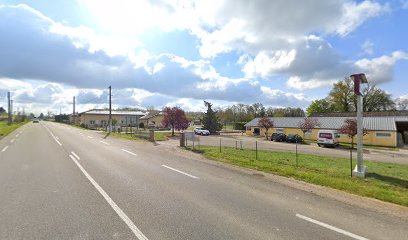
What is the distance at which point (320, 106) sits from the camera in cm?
7850

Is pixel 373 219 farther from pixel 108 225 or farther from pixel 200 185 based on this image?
pixel 108 225

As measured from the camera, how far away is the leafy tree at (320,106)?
7450 cm

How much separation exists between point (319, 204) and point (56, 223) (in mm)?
6428

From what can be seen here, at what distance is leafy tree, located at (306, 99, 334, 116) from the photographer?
74500mm

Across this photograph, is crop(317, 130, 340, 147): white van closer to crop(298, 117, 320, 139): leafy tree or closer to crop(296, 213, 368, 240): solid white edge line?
crop(298, 117, 320, 139): leafy tree

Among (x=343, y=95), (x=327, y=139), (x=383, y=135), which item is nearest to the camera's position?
(x=327, y=139)

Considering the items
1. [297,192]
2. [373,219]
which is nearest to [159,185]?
[297,192]

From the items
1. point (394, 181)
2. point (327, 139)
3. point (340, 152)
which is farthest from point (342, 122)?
point (394, 181)

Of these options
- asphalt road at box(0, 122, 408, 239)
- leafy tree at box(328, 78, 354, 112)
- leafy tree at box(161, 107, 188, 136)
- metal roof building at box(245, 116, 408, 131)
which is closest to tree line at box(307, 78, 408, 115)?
leafy tree at box(328, 78, 354, 112)

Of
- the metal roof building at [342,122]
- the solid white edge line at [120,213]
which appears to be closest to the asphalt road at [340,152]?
the metal roof building at [342,122]

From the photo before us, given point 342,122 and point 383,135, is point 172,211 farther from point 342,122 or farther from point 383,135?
point 342,122

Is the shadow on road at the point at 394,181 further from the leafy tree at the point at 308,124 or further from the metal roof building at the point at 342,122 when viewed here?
the leafy tree at the point at 308,124

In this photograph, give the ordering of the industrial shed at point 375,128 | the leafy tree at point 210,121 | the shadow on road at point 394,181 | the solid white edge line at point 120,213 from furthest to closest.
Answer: the leafy tree at point 210,121, the industrial shed at point 375,128, the shadow on road at point 394,181, the solid white edge line at point 120,213

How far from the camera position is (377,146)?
37.4m
